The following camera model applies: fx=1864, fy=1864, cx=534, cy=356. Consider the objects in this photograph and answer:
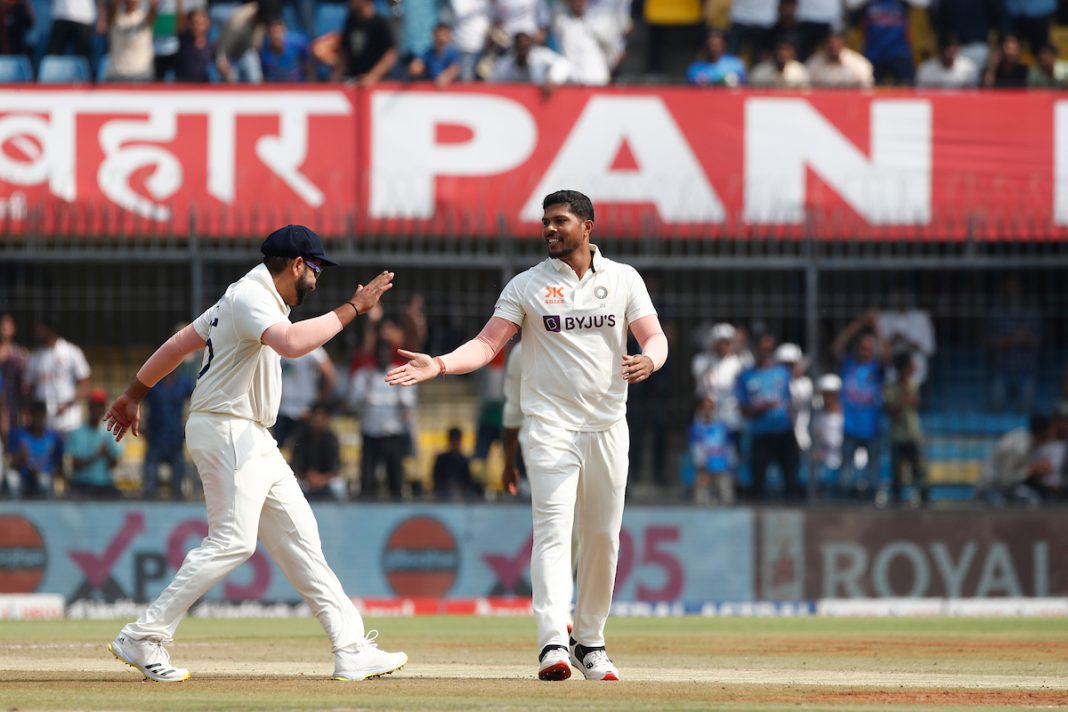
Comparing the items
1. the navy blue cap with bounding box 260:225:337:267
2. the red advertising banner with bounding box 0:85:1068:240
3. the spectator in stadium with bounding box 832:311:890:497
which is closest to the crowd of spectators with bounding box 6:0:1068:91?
the red advertising banner with bounding box 0:85:1068:240

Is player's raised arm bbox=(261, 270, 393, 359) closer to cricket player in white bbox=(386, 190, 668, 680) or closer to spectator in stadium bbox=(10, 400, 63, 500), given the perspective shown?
cricket player in white bbox=(386, 190, 668, 680)

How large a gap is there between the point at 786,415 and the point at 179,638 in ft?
22.0

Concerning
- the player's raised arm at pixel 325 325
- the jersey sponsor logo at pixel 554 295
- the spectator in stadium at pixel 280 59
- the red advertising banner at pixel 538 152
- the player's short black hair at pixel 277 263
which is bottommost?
the player's raised arm at pixel 325 325

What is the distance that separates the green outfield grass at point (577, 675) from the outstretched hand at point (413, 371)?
4.24ft

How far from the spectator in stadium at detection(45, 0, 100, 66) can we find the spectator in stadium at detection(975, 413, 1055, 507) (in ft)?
32.2

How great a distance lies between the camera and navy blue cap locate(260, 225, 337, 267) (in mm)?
8102

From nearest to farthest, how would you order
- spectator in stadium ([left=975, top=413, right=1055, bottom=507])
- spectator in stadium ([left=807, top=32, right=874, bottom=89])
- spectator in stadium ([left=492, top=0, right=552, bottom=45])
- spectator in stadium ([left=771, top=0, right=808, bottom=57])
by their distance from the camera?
spectator in stadium ([left=975, top=413, right=1055, bottom=507]) → spectator in stadium ([left=807, top=32, right=874, bottom=89]) → spectator in stadium ([left=492, top=0, right=552, bottom=45]) → spectator in stadium ([left=771, top=0, right=808, bottom=57])

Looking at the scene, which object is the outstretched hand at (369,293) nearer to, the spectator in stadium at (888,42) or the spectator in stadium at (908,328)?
the spectator in stadium at (908,328)

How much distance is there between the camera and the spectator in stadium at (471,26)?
19500 millimetres

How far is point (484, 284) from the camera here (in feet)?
56.0

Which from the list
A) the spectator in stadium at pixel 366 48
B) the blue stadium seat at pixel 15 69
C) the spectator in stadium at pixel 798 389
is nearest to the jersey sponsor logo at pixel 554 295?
the spectator in stadium at pixel 798 389

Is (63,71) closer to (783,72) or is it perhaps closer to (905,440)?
(783,72)

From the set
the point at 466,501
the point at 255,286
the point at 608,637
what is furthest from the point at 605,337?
the point at 466,501

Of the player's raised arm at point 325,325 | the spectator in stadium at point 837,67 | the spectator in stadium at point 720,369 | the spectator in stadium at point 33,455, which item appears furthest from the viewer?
the spectator in stadium at point 837,67
